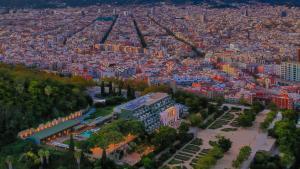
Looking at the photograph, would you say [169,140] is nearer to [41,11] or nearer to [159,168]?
[159,168]

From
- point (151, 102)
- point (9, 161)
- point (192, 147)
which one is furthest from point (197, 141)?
point (9, 161)

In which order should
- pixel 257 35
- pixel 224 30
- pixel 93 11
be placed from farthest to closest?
pixel 93 11 < pixel 224 30 < pixel 257 35

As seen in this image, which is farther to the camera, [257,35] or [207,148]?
[257,35]

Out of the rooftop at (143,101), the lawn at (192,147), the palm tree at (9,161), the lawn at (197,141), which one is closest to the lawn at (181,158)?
the lawn at (192,147)

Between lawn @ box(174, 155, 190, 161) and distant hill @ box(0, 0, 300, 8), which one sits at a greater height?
distant hill @ box(0, 0, 300, 8)

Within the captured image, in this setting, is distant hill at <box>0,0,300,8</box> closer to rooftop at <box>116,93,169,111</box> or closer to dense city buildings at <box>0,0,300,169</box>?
dense city buildings at <box>0,0,300,169</box>

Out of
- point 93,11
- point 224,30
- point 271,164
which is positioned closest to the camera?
point 271,164

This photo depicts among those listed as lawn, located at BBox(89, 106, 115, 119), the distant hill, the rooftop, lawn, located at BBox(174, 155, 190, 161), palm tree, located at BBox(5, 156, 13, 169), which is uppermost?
the distant hill

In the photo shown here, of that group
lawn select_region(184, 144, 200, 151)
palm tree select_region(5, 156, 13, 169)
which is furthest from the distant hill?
palm tree select_region(5, 156, 13, 169)

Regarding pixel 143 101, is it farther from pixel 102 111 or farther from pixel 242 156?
pixel 242 156

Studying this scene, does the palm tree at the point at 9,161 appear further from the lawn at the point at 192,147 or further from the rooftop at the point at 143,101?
the lawn at the point at 192,147

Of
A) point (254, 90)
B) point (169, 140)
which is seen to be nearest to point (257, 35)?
point (254, 90)
